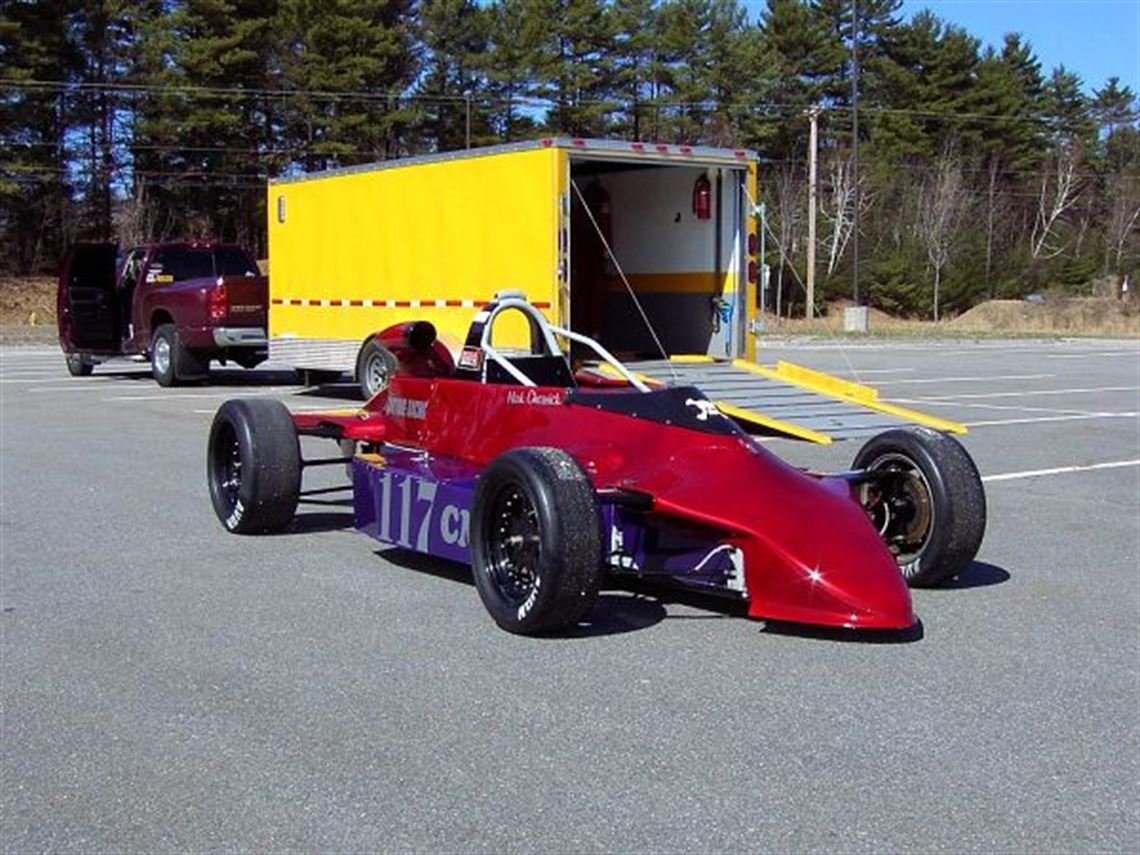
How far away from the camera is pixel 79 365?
2338 cm

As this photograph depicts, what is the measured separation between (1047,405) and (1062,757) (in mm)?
14563

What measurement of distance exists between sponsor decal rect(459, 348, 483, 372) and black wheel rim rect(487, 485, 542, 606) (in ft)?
5.22

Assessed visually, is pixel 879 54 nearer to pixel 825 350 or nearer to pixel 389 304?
pixel 825 350

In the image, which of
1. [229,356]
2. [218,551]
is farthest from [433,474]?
[229,356]

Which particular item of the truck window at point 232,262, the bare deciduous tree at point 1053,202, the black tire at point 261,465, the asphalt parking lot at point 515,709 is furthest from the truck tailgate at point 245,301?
the bare deciduous tree at point 1053,202

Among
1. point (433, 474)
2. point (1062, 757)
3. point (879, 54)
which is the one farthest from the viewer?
point (879, 54)

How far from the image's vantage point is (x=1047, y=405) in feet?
60.9

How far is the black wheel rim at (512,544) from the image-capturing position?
636 cm

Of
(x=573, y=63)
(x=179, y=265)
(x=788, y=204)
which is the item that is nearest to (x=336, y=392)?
(x=179, y=265)

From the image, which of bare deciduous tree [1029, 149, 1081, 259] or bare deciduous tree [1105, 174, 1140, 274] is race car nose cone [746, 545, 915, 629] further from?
bare deciduous tree [1105, 174, 1140, 274]

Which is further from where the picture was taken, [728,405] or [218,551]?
[728,405]

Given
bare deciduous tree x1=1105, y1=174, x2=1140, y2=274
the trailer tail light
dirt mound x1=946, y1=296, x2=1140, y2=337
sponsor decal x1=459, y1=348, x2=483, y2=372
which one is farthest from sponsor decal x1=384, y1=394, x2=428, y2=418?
bare deciduous tree x1=1105, y1=174, x2=1140, y2=274

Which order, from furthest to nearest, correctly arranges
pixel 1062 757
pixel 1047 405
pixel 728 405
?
pixel 1047 405
pixel 728 405
pixel 1062 757

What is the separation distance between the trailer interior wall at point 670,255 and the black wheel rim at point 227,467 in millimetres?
7859
